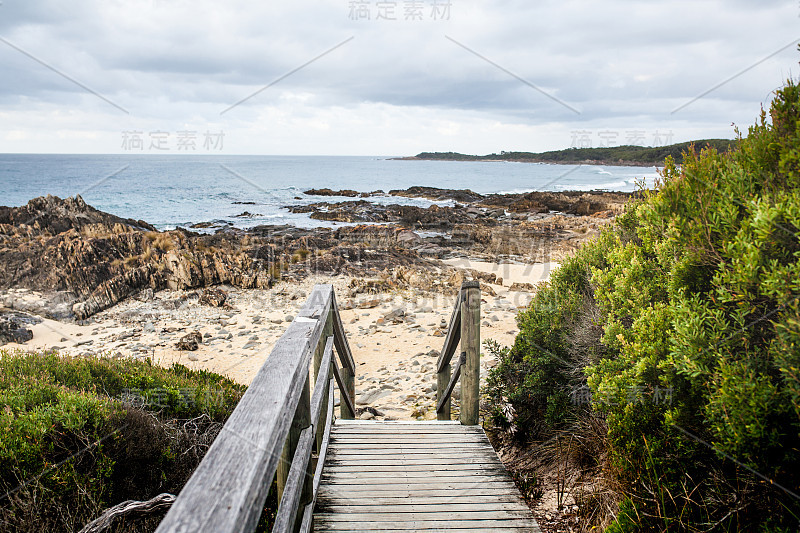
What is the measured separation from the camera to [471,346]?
356cm

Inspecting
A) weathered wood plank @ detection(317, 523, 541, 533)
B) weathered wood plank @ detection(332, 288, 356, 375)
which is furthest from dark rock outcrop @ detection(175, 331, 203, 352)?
weathered wood plank @ detection(317, 523, 541, 533)

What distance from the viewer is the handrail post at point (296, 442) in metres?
1.90

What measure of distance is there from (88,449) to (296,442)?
1637 mm

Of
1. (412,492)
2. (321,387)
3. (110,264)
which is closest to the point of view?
(321,387)

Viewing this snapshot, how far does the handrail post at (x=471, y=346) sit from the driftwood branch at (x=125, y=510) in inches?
85.5

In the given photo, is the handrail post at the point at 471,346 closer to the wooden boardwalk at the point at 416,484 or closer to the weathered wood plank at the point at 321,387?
the wooden boardwalk at the point at 416,484

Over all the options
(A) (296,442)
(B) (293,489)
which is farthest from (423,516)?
(B) (293,489)

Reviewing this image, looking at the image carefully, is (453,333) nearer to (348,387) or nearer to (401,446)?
(401,446)

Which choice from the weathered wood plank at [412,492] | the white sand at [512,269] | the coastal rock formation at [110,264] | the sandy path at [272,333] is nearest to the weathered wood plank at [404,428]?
the weathered wood plank at [412,492]

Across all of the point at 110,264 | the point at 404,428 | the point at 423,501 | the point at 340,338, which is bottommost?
the point at 110,264

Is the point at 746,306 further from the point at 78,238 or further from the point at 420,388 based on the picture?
the point at 78,238

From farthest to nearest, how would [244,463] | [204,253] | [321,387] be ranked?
[204,253]
[321,387]
[244,463]

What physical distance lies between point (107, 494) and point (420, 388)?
434cm

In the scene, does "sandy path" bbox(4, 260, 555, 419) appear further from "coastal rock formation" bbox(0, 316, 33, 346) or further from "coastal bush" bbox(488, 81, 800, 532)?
"coastal bush" bbox(488, 81, 800, 532)
